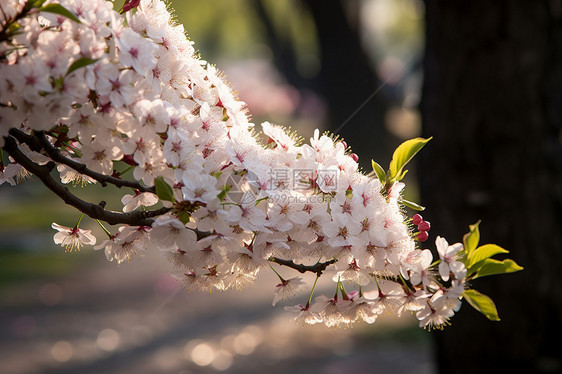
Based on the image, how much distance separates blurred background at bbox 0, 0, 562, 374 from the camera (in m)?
3.32

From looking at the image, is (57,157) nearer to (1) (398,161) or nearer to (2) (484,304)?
(1) (398,161)

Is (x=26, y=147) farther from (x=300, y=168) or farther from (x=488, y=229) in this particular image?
(x=488, y=229)

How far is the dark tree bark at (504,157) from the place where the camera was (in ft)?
10.8

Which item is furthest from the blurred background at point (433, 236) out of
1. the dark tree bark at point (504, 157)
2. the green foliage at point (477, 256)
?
the green foliage at point (477, 256)

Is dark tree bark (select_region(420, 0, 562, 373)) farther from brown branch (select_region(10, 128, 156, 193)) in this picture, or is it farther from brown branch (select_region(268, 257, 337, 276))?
brown branch (select_region(10, 128, 156, 193))

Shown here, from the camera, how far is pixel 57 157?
56.5 inches

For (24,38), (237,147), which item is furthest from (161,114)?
(24,38)

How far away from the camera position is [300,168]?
143 centimetres

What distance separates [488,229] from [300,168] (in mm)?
2245

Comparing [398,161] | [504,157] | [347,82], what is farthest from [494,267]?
[347,82]

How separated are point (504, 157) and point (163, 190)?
248 cm

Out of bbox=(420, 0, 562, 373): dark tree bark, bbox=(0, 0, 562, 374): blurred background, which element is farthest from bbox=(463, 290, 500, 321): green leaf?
bbox=(420, 0, 562, 373): dark tree bark

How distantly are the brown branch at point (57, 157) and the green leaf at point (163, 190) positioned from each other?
0.10 m

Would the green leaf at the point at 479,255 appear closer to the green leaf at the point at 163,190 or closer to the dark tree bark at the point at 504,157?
the green leaf at the point at 163,190
